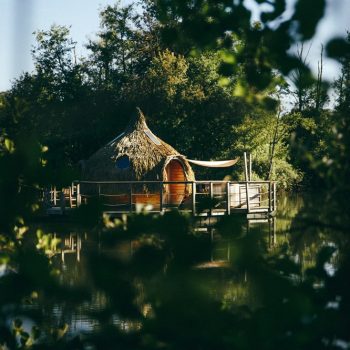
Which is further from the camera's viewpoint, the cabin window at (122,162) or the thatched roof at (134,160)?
the cabin window at (122,162)

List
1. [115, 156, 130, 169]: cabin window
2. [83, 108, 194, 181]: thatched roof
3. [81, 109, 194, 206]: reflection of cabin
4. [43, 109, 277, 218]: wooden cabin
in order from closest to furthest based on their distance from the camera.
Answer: [43, 109, 277, 218]: wooden cabin → [81, 109, 194, 206]: reflection of cabin → [83, 108, 194, 181]: thatched roof → [115, 156, 130, 169]: cabin window

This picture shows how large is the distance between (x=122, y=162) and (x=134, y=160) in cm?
54

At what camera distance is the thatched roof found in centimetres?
2847

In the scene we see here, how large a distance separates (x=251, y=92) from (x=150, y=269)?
2.80ft

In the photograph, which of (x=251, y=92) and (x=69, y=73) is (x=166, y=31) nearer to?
(x=251, y=92)

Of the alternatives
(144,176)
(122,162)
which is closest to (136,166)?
(144,176)

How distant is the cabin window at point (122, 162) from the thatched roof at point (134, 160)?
4cm

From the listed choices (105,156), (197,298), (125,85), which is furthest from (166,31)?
(125,85)

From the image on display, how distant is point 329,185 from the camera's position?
1.87 meters

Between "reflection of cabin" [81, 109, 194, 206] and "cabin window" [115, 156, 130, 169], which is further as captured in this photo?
"cabin window" [115, 156, 130, 169]

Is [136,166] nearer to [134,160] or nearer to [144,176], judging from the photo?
[134,160]

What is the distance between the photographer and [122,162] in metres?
28.8

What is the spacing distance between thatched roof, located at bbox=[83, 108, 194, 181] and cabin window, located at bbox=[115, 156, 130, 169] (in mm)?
42

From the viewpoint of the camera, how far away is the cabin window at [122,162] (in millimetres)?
28688
